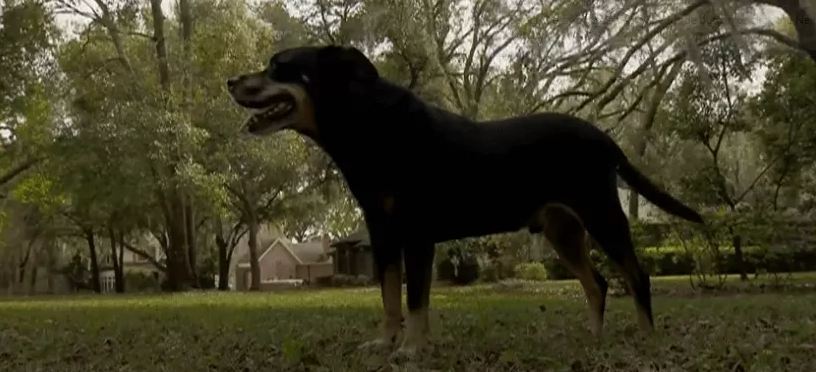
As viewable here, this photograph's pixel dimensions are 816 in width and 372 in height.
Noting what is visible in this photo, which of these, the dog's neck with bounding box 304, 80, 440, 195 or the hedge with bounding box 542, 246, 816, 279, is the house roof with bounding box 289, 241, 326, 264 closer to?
the hedge with bounding box 542, 246, 816, 279

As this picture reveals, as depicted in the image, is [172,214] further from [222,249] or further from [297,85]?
[297,85]

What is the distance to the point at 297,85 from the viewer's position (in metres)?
5.16

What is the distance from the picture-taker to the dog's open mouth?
16.9 feet

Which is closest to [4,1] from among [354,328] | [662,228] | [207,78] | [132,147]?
[132,147]

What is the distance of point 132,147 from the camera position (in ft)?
93.5

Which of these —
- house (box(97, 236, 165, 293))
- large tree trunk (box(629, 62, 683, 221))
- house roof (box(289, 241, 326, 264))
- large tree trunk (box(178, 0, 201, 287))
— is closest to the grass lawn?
large tree trunk (box(629, 62, 683, 221))

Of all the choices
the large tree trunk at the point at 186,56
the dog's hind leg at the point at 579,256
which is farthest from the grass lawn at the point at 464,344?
the large tree trunk at the point at 186,56

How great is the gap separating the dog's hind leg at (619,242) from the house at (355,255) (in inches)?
1396

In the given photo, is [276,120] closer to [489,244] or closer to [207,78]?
[489,244]

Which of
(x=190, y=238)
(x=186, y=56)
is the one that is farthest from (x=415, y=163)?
(x=190, y=238)

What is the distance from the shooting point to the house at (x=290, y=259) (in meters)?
62.4

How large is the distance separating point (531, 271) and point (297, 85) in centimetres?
2346

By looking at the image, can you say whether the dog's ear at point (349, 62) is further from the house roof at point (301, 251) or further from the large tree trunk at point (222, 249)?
the house roof at point (301, 251)

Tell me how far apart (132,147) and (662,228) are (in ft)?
60.6
